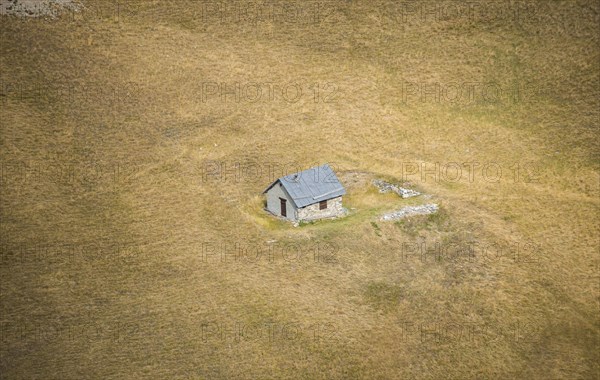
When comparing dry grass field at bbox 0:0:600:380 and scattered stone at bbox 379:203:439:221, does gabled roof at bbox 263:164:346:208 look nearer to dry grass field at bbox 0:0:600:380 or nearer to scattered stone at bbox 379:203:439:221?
dry grass field at bbox 0:0:600:380

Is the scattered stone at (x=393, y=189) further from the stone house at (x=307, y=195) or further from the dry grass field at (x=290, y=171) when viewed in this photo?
the stone house at (x=307, y=195)

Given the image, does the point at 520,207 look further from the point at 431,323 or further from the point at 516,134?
the point at 431,323

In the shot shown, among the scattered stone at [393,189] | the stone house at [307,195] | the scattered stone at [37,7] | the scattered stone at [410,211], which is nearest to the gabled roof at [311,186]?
the stone house at [307,195]

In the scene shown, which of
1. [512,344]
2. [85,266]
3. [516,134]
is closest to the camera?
[512,344]

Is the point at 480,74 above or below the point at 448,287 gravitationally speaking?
above

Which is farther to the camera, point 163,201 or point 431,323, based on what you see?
point 163,201

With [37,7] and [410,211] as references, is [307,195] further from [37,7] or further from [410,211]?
[37,7]

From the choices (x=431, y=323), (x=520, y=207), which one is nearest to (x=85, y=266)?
(x=431, y=323)

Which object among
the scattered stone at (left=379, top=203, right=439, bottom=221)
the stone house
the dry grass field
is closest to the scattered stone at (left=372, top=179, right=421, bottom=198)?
the dry grass field

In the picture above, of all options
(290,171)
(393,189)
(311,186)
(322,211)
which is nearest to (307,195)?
(311,186)
